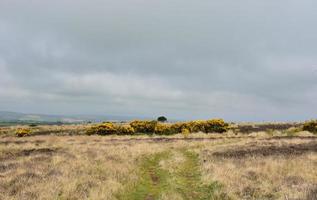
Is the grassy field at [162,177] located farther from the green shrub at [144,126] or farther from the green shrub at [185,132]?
the green shrub at [144,126]

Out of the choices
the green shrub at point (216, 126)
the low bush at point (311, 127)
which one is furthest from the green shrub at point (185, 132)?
the low bush at point (311, 127)

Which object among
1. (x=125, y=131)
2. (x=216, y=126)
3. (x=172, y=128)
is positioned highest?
(x=216, y=126)

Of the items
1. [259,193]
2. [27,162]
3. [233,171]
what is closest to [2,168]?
[27,162]

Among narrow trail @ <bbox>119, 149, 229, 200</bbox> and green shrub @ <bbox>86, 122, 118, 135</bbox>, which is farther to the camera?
green shrub @ <bbox>86, 122, 118, 135</bbox>

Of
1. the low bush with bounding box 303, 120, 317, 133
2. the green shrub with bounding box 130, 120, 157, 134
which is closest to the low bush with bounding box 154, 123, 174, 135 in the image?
the green shrub with bounding box 130, 120, 157, 134

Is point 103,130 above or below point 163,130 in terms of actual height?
below

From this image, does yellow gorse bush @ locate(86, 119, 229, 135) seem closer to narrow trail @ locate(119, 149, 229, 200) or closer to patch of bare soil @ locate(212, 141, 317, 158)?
A: patch of bare soil @ locate(212, 141, 317, 158)

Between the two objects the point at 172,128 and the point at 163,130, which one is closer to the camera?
the point at 163,130

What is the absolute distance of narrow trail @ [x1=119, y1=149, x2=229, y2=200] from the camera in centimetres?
1508

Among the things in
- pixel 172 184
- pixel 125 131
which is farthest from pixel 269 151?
pixel 125 131

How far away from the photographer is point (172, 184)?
16938 millimetres

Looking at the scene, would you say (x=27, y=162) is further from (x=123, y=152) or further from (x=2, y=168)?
(x=123, y=152)

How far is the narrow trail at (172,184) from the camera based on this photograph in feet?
49.5

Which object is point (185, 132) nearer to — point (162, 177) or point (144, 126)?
point (144, 126)
